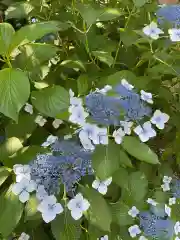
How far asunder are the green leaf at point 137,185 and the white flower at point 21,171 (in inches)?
9.9

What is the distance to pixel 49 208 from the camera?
34.9 inches

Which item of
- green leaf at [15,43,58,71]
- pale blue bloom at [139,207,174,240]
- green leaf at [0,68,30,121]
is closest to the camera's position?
green leaf at [0,68,30,121]

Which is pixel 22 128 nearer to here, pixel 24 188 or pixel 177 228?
pixel 24 188

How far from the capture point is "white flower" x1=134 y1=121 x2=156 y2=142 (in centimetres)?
92

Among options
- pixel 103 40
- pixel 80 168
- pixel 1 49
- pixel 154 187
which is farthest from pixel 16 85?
pixel 154 187

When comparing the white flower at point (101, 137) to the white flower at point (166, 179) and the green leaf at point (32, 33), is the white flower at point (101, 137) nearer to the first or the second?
the green leaf at point (32, 33)

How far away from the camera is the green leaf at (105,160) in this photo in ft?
2.89

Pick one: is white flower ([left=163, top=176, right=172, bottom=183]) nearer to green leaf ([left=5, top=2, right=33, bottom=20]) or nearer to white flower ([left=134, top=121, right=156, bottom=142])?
white flower ([left=134, top=121, right=156, bottom=142])

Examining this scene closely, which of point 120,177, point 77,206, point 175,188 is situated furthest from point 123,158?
point 175,188

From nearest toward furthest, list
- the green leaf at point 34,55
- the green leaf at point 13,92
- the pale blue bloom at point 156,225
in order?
the green leaf at point 13,92, the green leaf at point 34,55, the pale blue bloom at point 156,225

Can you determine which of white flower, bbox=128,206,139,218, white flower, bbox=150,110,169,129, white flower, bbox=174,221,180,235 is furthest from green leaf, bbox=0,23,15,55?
white flower, bbox=174,221,180,235

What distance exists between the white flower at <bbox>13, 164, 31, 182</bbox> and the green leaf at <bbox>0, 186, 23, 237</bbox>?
0.05 m

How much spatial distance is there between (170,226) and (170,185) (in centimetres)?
12

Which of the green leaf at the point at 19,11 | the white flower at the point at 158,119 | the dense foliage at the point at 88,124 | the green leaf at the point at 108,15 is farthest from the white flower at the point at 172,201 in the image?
the green leaf at the point at 19,11
